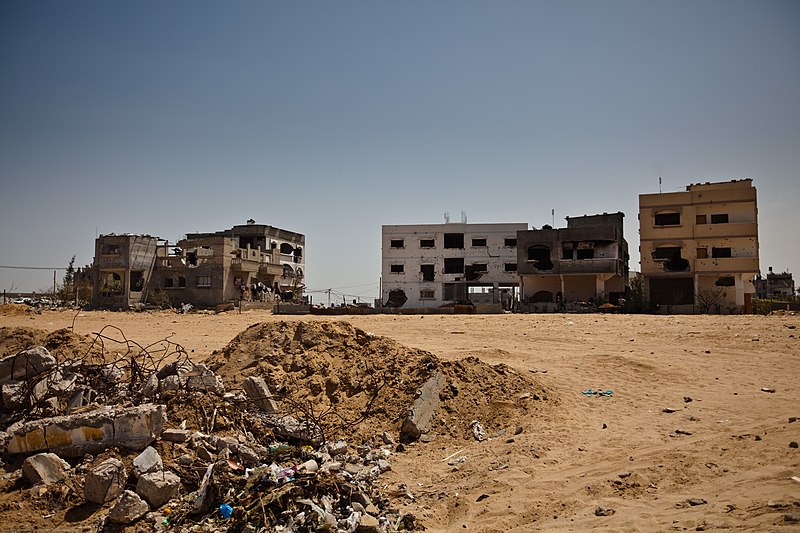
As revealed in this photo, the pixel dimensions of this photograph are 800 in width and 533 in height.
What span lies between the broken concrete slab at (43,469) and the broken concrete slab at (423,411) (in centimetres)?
414

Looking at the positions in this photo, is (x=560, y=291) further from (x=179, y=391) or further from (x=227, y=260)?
(x=179, y=391)

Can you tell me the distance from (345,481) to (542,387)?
469 centimetres

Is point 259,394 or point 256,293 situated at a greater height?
point 256,293

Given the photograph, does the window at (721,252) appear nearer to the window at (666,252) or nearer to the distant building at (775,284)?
the window at (666,252)

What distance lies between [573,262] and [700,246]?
336 inches

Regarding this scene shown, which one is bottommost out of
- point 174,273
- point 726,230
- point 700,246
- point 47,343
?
point 47,343

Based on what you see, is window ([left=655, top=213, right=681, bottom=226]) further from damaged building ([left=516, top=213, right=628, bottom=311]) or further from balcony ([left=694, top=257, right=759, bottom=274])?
balcony ([left=694, top=257, right=759, bottom=274])

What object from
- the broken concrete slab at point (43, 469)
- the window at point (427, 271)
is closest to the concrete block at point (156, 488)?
the broken concrete slab at point (43, 469)

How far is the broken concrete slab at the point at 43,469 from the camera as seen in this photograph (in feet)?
17.8

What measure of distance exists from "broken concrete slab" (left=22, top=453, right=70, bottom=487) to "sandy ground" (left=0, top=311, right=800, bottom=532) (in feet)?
11.3

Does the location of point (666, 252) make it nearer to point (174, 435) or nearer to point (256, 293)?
point (256, 293)

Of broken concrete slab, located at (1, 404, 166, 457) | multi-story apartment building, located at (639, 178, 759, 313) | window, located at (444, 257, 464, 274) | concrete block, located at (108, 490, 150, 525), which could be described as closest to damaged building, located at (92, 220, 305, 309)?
window, located at (444, 257, 464, 274)

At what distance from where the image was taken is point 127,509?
194 inches

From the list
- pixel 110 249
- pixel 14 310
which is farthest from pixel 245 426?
pixel 110 249
